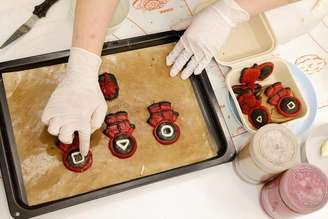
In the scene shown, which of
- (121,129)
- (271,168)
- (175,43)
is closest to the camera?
(271,168)

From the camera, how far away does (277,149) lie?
0.89 metres

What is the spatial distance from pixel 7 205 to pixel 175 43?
602 mm

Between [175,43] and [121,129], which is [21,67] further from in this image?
[175,43]

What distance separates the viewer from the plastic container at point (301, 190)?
85cm

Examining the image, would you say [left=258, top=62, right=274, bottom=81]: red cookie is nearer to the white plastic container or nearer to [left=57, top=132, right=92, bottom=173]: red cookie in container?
the white plastic container

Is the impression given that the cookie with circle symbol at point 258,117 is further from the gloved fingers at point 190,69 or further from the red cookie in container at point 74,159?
the red cookie in container at point 74,159

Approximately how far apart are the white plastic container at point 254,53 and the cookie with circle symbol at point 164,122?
0.18 meters

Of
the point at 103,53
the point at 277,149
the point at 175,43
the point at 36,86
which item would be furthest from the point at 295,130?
the point at 36,86

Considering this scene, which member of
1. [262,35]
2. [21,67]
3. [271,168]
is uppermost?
[21,67]

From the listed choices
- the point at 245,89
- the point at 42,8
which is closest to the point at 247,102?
the point at 245,89

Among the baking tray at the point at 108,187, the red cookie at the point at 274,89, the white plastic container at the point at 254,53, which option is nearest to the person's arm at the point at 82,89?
the baking tray at the point at 108,187

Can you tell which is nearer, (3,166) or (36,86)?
(3,166)

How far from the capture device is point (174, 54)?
1.07m

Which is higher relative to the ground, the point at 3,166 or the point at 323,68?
the point at 3,166
